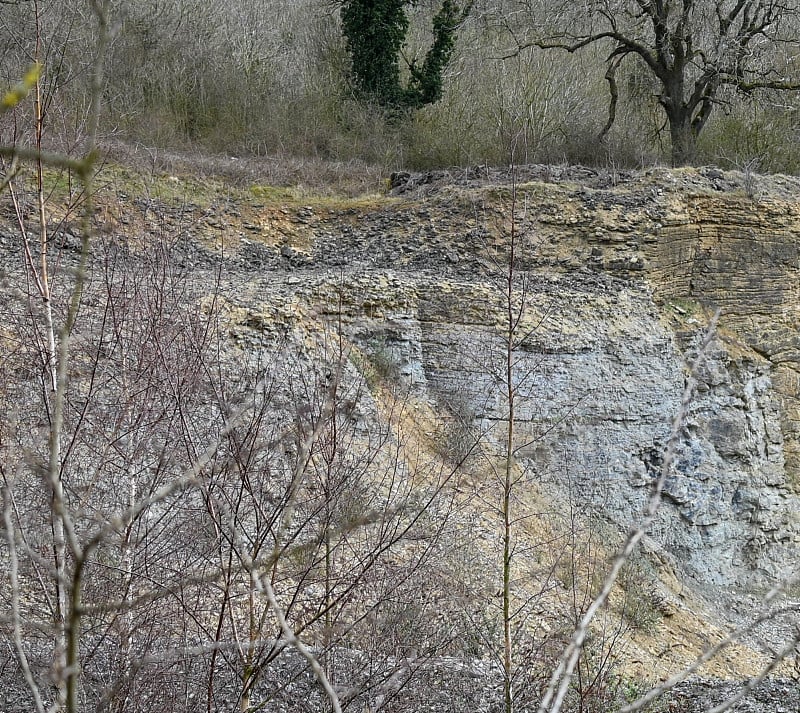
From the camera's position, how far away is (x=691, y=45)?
1579 cm

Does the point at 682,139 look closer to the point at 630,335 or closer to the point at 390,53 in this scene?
the point at 630,335

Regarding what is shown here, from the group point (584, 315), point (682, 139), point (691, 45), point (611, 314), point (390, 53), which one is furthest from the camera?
point (390, 53)

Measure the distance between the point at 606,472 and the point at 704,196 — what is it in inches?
206

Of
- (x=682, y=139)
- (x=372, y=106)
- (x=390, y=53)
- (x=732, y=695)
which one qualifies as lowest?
(x=732, y=695)

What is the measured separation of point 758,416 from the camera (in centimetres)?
1333

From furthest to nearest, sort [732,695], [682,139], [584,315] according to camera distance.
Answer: [682,139] → [584,315] → [732,695]

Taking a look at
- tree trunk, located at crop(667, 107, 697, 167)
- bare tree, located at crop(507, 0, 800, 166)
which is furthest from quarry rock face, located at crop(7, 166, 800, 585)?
bare tree, located at crop(507, 0, 800, 166)

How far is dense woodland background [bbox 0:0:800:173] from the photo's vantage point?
16438mm

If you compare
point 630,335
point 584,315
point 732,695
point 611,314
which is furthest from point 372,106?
point 732,695

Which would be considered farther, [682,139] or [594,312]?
[682,139]

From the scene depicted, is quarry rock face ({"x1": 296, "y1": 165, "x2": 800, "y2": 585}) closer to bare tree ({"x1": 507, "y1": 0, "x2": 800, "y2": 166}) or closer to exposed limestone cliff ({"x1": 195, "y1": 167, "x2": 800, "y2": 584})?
exposed limestone cliff ({"x1": 195, "y1": 167, "x2": 800, "y2": 584})

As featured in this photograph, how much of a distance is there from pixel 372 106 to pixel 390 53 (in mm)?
1187

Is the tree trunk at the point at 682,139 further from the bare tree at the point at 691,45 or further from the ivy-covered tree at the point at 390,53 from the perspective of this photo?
the ivy-covered tree at the point at 390,53

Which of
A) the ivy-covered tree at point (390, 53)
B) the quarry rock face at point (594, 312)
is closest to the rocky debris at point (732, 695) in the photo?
the quarry rock face at point (594, 312)
